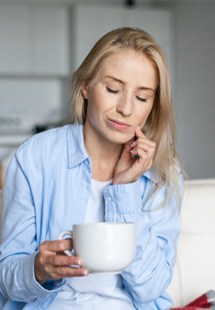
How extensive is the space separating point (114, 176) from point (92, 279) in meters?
0.22

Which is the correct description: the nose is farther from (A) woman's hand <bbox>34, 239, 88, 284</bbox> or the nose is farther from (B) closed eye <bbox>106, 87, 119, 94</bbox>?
(A) woman's hand <bbox>34, 239, 88, 284</bbox>

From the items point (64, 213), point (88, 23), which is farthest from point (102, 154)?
point (88, 23)

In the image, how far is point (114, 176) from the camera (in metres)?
1.41

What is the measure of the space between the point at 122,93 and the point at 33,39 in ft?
15.6

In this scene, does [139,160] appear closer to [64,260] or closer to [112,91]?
[112,91]

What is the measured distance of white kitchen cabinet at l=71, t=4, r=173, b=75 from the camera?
19.3 feet

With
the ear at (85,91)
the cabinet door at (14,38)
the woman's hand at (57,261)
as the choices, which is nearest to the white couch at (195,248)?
the ear at (85,91)

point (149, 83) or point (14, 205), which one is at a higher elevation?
point (149, 83)

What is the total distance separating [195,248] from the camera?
159 centimetres

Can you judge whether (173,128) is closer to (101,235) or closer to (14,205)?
(14,205)

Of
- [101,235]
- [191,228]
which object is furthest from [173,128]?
[101,235]

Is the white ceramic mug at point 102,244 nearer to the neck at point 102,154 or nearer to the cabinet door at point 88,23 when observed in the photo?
the neck at point 102,154

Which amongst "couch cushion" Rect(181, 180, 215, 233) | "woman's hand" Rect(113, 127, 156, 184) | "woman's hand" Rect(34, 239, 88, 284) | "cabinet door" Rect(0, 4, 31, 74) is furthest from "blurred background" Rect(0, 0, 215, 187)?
"woman's hand" Rect(34, 239, 88, 284)

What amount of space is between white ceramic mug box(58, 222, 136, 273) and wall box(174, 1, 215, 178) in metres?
4.48
